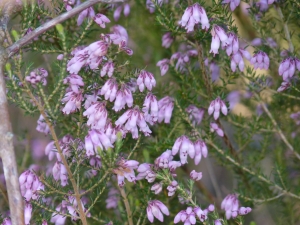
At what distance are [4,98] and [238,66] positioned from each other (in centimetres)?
93

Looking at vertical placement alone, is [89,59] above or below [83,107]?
above

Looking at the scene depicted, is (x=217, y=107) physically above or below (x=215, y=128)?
above

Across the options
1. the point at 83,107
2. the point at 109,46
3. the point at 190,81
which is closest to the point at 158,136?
the point at 190,81

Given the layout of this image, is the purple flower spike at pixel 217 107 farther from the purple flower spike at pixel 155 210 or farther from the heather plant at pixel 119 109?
the purple flower spike at pixel 155 210

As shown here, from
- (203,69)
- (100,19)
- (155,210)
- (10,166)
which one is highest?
(100,19)

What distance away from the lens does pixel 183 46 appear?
2.55 meters

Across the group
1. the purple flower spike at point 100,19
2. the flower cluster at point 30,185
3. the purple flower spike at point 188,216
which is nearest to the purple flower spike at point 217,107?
the purple flower spike at point 188,216

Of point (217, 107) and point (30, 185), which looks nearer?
point (30, 185)

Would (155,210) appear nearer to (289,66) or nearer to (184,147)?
(184,147)

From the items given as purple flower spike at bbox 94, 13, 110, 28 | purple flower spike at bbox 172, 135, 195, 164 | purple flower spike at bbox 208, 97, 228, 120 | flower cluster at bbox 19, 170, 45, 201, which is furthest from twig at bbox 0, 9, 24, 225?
purple flower spike at bbox 208, 97, 228, 120

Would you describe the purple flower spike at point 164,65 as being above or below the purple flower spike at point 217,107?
above

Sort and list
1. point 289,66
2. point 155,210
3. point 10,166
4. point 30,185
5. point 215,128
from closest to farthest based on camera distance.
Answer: point 10,166 → point 30,185 → point 155,210 → point 289,66 → point 215,128

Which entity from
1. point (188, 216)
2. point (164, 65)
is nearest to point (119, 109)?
point (188, 216)

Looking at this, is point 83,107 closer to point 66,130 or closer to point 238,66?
point 66,130
